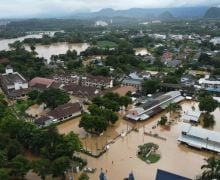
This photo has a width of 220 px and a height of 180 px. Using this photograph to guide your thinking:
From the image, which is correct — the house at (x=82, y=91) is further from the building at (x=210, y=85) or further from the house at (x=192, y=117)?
the building at (x=210, y=85)

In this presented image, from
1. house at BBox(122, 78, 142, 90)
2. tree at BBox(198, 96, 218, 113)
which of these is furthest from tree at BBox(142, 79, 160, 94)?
tree at BBox(198, 96, 218, 113)

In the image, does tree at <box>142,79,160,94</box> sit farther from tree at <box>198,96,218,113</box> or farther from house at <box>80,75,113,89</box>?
tree at <box>198,96,218,113</box>

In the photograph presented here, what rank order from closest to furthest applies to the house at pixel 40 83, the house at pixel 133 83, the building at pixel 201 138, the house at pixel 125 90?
the building at pixel 201 138 → the house at pixel 125 90 → the house at pixel 40 83 → the house at pixel 133 83

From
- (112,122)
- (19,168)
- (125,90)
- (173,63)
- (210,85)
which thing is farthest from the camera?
(173,63)

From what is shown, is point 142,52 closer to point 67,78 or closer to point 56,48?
point 56,48

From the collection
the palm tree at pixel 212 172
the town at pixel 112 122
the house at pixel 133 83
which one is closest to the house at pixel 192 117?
the town at pixel 112 122

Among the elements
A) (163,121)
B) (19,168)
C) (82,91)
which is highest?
(19,168)

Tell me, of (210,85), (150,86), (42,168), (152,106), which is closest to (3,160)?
(42,168)
